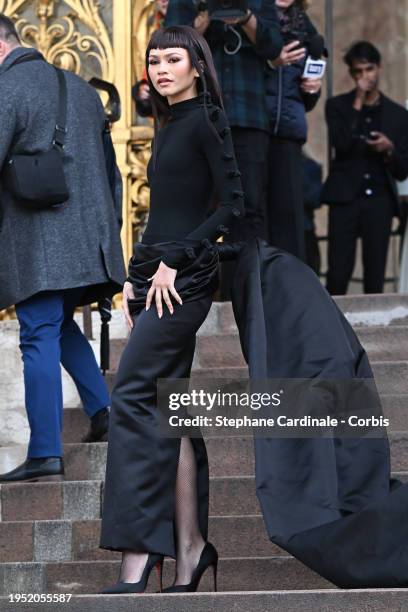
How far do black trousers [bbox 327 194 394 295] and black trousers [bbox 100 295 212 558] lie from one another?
173 inches

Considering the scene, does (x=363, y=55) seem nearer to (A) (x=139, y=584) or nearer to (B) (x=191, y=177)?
(B) (x=191, y=177)

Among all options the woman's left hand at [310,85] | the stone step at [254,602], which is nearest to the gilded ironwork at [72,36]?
the woman's left hand at [310,85]

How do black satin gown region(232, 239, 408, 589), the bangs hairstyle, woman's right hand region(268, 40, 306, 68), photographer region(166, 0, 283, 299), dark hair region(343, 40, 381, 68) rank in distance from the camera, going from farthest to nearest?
dark hair region(343, 40, 381, 68) < woman's right hand region(268, 40, 306, 68) < photographer region(166, 0, 283, 299) < the bangs hairstyle < black satin gown region(232, 239, 408, 589)

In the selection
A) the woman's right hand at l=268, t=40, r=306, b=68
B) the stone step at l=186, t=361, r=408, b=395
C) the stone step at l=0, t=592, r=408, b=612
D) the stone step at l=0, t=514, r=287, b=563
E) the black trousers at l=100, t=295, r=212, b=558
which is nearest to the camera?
the stone step at l=0, t=592, r=408, b=612

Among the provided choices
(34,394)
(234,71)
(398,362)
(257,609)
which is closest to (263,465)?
(257,609)

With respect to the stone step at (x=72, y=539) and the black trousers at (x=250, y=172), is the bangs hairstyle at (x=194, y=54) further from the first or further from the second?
the black trousers at (x=250, y=172)

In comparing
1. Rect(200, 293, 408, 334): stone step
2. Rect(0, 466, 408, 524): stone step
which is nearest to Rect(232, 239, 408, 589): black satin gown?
Rect(0, 466, 408, 524): stone step

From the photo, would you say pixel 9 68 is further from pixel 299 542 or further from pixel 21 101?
pixel 299 542

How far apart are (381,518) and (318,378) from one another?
57 centimetres

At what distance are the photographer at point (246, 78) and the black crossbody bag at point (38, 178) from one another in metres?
1.50

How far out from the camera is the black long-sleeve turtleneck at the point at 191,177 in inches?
222

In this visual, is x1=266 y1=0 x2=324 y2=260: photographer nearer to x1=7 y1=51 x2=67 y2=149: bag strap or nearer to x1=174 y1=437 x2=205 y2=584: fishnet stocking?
x1=7 y1=51 x2=67 y2=149: bag strap

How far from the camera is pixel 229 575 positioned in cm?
604

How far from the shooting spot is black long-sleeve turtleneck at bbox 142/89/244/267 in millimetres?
5637
